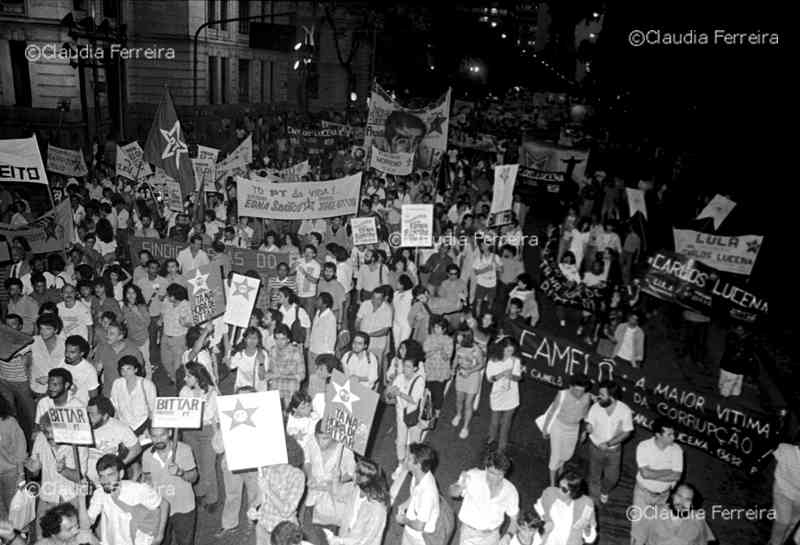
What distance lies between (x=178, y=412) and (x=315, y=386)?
174cm

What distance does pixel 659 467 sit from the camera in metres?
5.94

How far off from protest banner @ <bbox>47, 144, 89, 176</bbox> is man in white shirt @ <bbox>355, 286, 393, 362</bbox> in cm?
864

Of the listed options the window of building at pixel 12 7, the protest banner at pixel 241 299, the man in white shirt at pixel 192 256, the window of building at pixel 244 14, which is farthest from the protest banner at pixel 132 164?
the window of building at pixel 244 14

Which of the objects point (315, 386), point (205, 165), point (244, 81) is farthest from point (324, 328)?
point (244, 81)

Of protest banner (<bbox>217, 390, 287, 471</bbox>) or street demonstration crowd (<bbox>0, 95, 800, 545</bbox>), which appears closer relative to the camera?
street demonstration crowd (<bbox>0, 95, 800, 545</bbox>)

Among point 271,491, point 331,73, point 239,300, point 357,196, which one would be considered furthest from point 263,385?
point 331,73

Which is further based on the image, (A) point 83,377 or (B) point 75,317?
(B) point 75,317

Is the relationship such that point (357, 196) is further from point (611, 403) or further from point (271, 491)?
point (271, 491)

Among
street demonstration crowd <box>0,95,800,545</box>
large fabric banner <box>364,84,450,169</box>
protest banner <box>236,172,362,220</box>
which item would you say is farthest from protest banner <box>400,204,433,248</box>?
large fabric banner <box>364,84,450,169</box>

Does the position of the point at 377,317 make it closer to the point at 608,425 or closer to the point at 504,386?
the point at 504,386

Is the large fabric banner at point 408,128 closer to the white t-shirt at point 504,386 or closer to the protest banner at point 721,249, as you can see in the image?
the protest banner at point 721,249

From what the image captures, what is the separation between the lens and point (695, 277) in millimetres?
8602

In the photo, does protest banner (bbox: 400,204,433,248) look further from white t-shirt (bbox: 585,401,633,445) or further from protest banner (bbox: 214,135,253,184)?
protest banner (bbox: 214,135,253,184)

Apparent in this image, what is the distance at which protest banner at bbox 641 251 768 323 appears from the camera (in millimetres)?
8206
